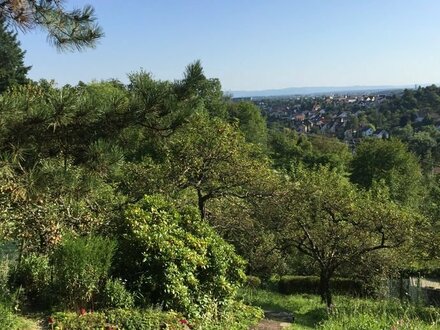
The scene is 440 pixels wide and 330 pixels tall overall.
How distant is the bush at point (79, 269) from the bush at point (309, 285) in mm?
13377

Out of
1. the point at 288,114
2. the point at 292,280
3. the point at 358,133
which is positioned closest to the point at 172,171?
the point at 292,280

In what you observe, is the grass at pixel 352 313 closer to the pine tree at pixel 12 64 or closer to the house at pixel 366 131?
the pine tree at pixel 12 64

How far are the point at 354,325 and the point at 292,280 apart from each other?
43.1 feet

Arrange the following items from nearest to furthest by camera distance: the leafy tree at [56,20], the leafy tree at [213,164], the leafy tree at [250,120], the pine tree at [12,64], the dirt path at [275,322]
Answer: the leafy tree at [56,20] < the dirt path at [275,322] < the leafy tree at [213,164] < the pine tree at [12,64] < the leafy tree at [250,120]

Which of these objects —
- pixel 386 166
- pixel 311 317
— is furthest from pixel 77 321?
pixel 386 166

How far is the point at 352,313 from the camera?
6770mm

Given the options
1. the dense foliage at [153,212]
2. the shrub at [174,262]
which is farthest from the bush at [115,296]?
the shrub at [174,262]

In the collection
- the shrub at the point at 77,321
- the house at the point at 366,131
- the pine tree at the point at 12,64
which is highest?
the pine tree at the point at 12,64

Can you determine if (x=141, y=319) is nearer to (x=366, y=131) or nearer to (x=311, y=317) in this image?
(x=311, y=317)

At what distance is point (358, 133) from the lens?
113625mm

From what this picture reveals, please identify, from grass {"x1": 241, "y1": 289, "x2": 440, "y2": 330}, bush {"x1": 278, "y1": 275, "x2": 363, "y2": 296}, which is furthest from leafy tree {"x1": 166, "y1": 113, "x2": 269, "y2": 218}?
bush {"x1": 278, "y1": 275, "x2": 363, "y2": 296}

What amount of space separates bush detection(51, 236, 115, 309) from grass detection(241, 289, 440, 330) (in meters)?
2.84

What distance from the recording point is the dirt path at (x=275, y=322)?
8.07m

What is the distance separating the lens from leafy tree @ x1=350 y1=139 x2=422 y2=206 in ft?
117
